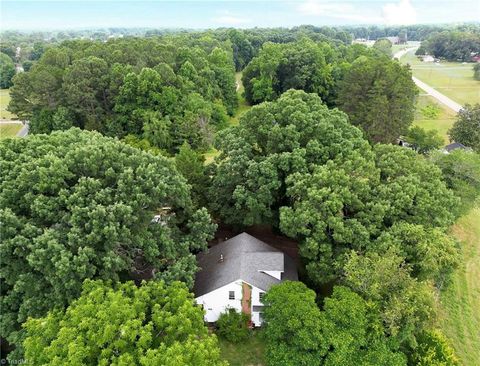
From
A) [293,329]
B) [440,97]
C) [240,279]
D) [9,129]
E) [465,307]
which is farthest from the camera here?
[440,97]

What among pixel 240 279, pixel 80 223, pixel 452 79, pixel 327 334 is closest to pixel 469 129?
pixel 327 334

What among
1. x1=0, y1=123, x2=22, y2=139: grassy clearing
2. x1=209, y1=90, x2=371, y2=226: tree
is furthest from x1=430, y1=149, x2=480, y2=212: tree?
x1=0, y1=123, x2=22, y2=139: grassy clearing

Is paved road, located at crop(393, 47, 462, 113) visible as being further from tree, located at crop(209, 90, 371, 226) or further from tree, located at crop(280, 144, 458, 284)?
tree, located at crop(280, 144, 458, 284)

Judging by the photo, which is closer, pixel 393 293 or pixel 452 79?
pixel 393 293

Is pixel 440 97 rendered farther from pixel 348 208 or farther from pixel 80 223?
pixel 80 223

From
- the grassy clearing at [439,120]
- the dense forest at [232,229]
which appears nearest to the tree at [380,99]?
the dense forest at [232,229]

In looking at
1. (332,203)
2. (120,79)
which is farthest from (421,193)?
(120,79)
